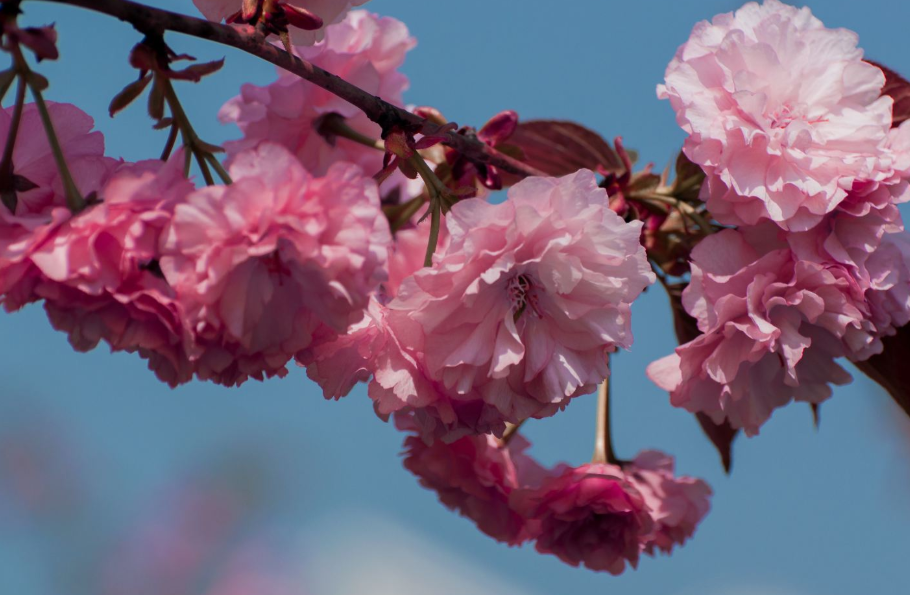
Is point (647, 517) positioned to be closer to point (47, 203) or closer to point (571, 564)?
point (571, 564)

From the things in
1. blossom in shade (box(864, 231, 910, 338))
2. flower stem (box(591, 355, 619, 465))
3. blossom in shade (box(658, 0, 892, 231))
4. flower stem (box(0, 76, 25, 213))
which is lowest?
flower stem (box(0, 76, 25, 213))

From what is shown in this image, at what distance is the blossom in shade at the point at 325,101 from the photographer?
1589mm

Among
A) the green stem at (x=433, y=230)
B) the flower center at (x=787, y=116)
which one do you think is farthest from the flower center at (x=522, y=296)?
the flower center at (x=787, y=116)

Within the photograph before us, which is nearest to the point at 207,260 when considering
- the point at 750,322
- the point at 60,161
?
the point at 60,161

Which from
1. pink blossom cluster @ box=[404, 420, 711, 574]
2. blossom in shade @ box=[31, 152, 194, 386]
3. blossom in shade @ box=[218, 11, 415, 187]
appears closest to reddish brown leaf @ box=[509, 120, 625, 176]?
blossom in shade @ box=[218, 11, 415, 187]

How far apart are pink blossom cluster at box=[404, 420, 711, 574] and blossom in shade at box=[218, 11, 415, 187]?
0.54 meters

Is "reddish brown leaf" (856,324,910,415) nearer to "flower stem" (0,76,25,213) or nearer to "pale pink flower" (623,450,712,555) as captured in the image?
"pale pink flower" (623,450,712,555)

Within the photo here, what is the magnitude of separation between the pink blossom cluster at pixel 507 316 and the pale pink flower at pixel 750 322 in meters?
0.24

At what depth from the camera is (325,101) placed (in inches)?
63.8

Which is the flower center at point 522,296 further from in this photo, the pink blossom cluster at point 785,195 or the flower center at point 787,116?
the flower center at point 787,116

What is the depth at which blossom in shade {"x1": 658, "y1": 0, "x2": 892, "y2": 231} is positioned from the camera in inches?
49.4

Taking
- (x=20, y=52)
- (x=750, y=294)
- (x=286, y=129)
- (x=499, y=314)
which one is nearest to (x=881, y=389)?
(x=750, y=294)

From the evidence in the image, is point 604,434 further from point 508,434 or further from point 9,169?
point 9,169

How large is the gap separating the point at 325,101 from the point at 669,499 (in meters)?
0.92
